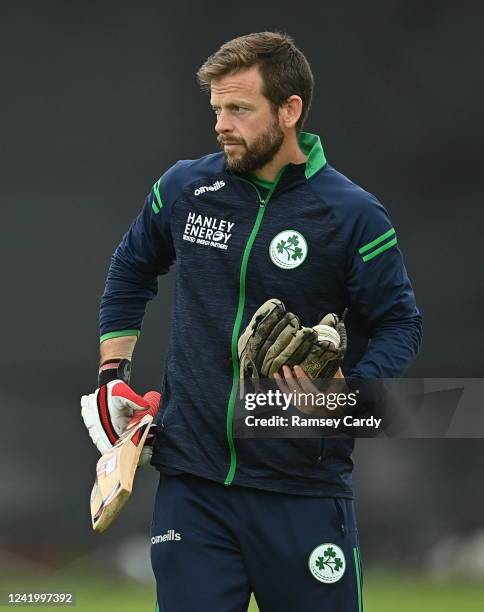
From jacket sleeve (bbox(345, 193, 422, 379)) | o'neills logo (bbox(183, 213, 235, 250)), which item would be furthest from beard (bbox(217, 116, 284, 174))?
jacket sleeve (bbox(345, 193, 422, 379))

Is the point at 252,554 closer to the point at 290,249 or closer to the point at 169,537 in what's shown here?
the point at 169,537

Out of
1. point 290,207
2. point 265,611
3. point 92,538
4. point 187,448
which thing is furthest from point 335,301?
point 92,538

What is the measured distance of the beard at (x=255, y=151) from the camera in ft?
8.59

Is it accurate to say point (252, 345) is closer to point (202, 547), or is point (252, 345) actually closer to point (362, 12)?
point (202, 547)

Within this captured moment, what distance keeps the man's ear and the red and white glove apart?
Result: 68 cm

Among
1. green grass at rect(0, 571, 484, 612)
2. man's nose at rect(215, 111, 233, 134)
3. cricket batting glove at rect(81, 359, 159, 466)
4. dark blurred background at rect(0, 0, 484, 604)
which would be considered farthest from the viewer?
dark blurred background at rect(0, 0, 484, 604)

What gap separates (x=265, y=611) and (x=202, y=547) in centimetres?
19

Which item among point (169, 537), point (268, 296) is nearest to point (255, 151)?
point (268, 296)

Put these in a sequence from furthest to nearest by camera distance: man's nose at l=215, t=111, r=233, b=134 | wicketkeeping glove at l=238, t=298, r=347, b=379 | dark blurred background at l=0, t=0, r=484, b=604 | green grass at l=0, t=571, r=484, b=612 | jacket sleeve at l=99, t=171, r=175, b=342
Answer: dark blurred background at l=0, t=0, r=484, b=604 < green grass at l=0, t=571, r=484, b=612 < jacket sleeve at l=99, t=171, r=175, b=342 < man's nose at l=215, t=111, r=233, b=134 < wicketkeeping glove at l=238, t=298, r=347, b=379

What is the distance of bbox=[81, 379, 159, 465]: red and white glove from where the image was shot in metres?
2.71

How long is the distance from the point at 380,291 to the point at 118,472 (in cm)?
67

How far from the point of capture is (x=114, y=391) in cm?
272

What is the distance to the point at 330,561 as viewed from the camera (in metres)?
2.55

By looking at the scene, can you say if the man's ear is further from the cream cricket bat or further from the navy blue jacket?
the cream cricket bat
